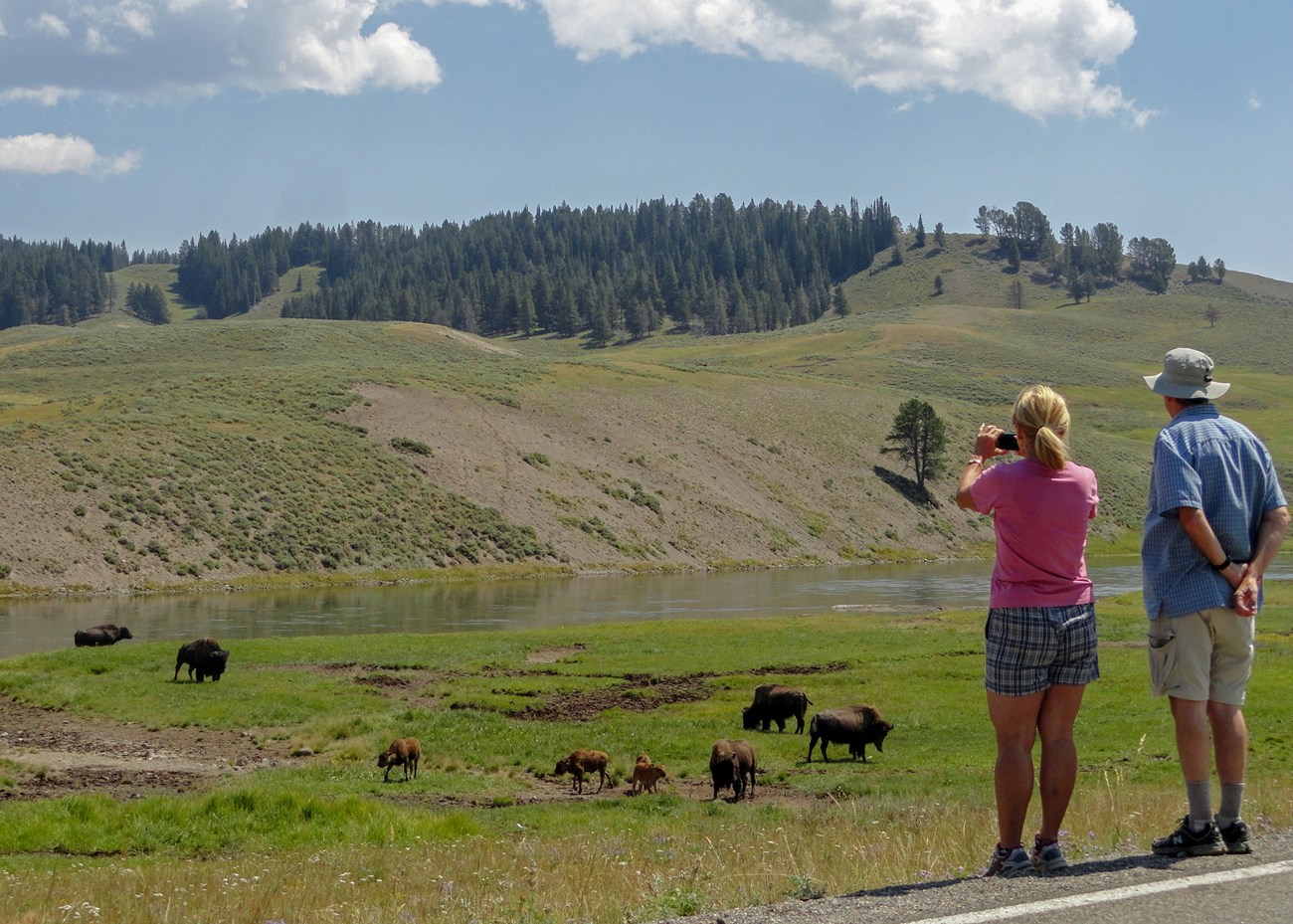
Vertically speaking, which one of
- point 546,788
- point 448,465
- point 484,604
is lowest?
point 484,604

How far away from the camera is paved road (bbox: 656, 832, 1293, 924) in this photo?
6104 millimetres

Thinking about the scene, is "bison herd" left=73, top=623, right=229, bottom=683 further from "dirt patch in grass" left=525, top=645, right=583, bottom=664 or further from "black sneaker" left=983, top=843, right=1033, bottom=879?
"black sneaker" left=983, top=843, right=1033, bottom=879

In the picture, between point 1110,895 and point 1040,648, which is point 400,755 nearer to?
point 1040,648

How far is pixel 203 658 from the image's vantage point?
27.2m

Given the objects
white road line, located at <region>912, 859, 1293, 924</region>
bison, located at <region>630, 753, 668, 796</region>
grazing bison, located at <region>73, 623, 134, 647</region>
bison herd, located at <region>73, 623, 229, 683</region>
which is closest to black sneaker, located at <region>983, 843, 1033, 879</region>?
white road line, located at <region>912, 859, 1293, 924</region>

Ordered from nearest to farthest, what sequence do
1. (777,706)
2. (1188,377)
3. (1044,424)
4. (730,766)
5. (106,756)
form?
(1044,424), (1188,377), (730,766), (106,756), (777,706)

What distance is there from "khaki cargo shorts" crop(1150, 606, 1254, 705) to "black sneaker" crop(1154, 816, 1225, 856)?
73cm

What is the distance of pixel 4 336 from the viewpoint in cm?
18388

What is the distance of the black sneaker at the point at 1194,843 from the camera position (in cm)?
734

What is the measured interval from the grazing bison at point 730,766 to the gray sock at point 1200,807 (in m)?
9.06

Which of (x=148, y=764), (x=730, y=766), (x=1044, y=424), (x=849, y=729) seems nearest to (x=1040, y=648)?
(x=1044, y=424)

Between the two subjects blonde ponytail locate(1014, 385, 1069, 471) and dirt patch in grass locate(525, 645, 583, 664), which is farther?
dirt patch in grass locate(525, 645, 583, 664)

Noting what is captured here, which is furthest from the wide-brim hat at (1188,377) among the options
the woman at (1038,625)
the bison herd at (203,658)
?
the bison herd at (203,658)

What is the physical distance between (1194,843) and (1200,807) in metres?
0.21
